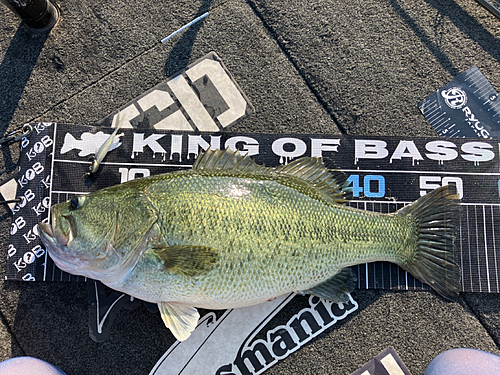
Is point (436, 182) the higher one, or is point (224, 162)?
point (224, 162)

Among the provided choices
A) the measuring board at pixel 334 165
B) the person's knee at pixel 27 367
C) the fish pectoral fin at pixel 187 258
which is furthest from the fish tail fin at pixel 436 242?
the person's knee at pixel 27 367

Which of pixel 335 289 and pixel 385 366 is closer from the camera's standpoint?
pixel 335 289

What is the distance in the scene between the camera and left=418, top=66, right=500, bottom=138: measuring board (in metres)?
2.71

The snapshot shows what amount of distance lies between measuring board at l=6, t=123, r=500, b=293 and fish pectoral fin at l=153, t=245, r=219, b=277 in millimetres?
834

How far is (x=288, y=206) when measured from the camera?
2195 millimetres

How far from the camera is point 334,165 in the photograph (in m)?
2.55

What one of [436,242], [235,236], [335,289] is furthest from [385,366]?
[235,236]

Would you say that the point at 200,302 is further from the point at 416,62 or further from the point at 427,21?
the point at 427,21

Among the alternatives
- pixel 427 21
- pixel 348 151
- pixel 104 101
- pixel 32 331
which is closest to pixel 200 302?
pixel 32 331

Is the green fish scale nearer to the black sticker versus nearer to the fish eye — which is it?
the fish eye

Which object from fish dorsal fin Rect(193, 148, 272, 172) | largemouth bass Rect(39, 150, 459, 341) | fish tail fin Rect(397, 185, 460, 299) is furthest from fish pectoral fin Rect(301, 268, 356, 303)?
fish dorsal fin Rect(193, 148, 272, 172)

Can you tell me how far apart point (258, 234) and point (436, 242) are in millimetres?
1272

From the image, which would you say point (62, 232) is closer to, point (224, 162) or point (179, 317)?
point (179, 317)

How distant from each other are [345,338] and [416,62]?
229cm
